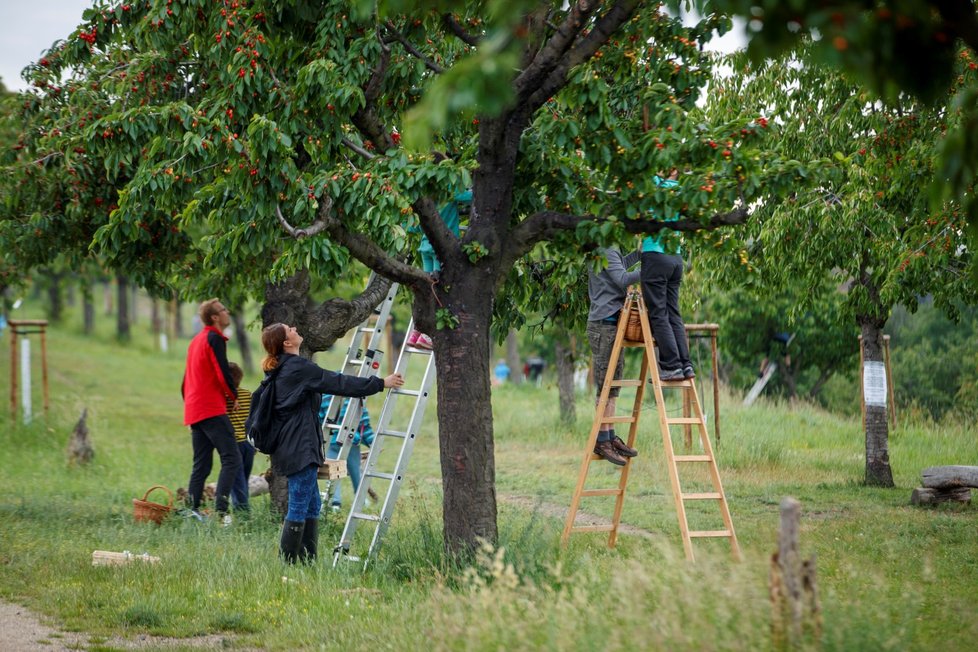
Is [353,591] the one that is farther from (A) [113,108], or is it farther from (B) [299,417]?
(A) [113,108]

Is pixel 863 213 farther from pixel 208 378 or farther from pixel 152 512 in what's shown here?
pixel 152 512

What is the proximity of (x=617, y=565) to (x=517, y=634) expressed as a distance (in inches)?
82.1

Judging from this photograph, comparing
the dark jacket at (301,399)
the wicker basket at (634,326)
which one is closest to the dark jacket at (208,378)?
the dark jacket at (301,399)

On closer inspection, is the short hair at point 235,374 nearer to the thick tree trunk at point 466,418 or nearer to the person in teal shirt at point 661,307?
the thick tree trunk at point 466,418

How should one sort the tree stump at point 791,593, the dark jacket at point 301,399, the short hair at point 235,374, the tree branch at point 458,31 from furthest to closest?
the short hair at point 235,374 < the dark jacket at point 301,399 < the tree branch at point 458,31 < the tree stump at point 791,593

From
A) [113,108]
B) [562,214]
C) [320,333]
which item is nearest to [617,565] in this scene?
[562,214]

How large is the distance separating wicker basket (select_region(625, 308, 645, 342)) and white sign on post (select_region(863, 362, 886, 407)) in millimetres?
5055

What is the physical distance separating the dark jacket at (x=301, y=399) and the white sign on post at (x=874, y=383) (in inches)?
265

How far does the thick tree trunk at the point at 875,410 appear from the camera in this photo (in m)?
12.5

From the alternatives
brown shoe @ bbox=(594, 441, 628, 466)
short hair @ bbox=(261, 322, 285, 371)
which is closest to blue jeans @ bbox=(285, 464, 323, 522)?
short hair @ bbox=(261, 322, 285, 371)

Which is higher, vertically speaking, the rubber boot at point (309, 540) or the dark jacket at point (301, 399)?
the dark jacket at point (301, 399)

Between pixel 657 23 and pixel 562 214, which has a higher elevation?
pixel 657 23

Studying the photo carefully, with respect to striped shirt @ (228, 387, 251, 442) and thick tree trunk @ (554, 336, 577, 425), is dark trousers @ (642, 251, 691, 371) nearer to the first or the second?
striped shirt @ (228, 387, 251, 442)

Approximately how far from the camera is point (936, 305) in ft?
36.2
